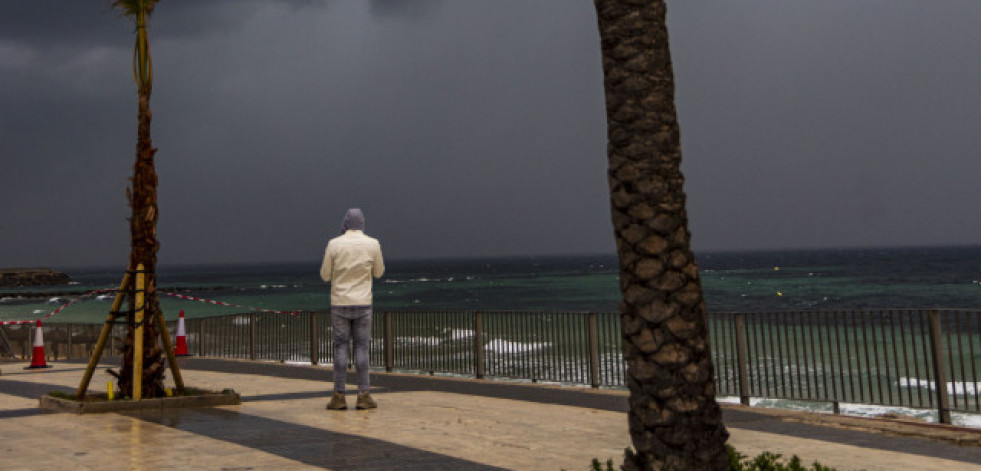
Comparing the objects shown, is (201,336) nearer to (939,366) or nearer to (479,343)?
(479,343)

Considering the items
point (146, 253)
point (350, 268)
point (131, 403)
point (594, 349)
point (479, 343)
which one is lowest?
point (131, 403)

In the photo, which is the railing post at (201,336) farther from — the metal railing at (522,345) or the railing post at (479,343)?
the railing post at (479,343)

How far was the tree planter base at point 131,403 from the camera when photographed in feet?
34.4

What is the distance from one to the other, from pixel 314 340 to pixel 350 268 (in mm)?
7470

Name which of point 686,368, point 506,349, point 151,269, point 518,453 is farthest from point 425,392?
point 686,368

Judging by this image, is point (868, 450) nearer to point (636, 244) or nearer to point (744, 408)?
point (744, 408)

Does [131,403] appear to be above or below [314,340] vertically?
below

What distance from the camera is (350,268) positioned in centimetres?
1029

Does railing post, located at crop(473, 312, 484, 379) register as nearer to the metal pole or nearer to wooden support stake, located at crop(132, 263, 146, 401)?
the metal pole

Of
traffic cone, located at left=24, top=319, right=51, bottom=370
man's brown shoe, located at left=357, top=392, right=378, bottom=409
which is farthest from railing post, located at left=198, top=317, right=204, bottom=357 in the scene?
man's brown shoe, located at left=357, top=392, right=378, bottom=409

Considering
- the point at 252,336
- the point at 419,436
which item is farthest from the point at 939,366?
the point at 252,336

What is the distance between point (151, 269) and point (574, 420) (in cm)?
549

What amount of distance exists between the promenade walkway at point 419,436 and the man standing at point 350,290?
0.59m

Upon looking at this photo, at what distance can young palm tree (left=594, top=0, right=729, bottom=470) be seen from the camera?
4750 millimetres
